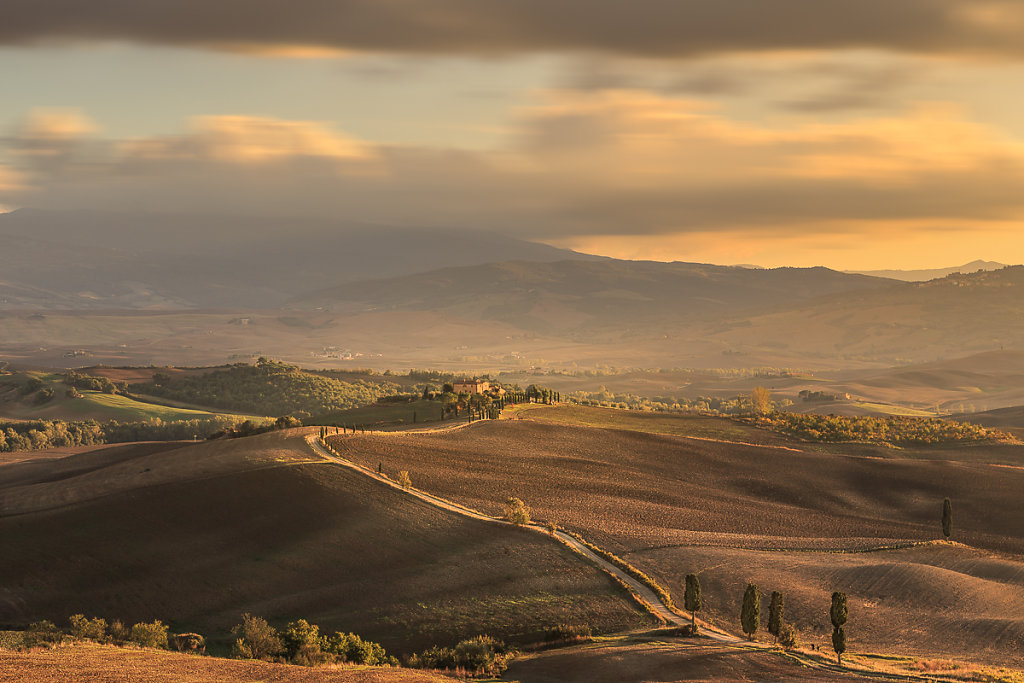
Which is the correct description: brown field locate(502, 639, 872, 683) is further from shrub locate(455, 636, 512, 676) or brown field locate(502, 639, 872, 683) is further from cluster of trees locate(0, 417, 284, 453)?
cluster of trees locate(0, 417, 284, 453)

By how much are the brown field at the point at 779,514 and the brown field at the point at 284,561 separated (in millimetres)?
8163

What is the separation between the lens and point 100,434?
176 m

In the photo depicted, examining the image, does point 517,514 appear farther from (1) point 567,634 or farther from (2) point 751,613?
(2) point 751,613

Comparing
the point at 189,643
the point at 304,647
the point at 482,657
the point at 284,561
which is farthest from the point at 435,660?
the point at 284,561

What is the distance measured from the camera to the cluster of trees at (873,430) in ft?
409

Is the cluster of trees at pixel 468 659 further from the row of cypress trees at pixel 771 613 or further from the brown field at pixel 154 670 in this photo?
the row of cypress trees at pixel 771 613

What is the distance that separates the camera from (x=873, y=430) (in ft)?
422

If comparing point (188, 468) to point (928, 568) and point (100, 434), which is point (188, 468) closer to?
point (928, 568)

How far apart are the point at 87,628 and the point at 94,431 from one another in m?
143

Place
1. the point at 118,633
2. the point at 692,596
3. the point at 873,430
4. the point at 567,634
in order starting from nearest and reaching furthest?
the point at 118,633 → the point at 567,634 → the point at 692,596 → the point at 873,430

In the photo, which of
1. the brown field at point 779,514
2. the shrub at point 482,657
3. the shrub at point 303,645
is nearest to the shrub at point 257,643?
the shrub at point 303,645

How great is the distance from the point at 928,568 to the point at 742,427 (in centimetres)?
6563

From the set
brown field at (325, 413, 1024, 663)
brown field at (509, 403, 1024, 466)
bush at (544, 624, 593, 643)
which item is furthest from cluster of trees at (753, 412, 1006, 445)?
bush at (544, 624, 593, 643)

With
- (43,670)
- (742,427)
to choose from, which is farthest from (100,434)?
(43,670)
